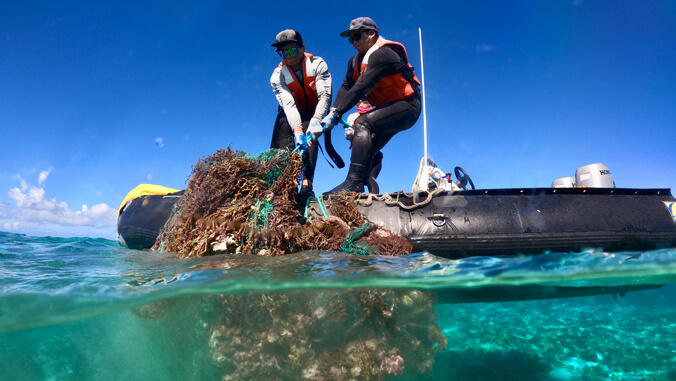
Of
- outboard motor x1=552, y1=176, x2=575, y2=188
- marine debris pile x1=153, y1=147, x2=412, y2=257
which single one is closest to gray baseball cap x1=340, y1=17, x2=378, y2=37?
marine debris pile x1=153, y1=147, x2=412, y2=257

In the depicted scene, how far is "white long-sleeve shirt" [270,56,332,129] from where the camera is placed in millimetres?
4773

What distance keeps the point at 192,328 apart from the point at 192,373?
509mm

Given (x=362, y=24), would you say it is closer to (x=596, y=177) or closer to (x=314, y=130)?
(x=314, y=130)

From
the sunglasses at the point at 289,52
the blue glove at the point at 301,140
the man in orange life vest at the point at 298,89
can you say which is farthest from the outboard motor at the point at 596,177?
the sunglasses at the point at 289,52

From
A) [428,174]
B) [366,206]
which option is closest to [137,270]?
[366,206]

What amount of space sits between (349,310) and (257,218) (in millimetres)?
1349

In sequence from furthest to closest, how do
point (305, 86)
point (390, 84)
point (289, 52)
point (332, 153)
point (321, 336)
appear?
point (332, 153) → point (305, 86) → point (390, 84) → point (289, 52) → point (321, 336)

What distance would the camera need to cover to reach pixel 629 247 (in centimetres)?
391

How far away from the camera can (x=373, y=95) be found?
5234 mm

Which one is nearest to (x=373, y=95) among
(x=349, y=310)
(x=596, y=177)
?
(x=349, y=310)

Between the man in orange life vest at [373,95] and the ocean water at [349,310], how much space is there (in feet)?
5.35

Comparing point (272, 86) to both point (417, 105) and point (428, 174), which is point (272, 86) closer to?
point (417, 105)

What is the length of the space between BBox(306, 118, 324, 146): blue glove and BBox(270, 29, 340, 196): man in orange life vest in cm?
2

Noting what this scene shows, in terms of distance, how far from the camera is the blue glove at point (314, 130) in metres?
4.56
